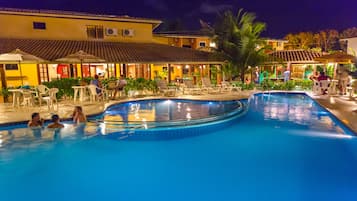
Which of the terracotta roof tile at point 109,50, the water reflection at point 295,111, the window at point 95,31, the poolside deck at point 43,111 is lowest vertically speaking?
the water reflection at point 295,111

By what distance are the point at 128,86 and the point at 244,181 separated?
1098 cm

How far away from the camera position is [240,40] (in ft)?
65.8

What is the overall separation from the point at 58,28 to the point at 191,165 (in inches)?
648

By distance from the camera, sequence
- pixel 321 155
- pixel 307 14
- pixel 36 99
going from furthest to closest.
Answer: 1. pixel 307 14
2. pixel 36 99
3. pixel 321 155

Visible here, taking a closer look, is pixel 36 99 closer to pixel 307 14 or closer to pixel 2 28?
pixel 2 28

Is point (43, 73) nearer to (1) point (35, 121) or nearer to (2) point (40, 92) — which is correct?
(2) point (40, 92)

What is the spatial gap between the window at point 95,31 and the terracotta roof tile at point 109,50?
2.57 feet

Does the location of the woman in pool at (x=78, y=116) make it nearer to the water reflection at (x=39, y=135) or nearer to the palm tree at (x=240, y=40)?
the water reflection at (x=39, y=135)

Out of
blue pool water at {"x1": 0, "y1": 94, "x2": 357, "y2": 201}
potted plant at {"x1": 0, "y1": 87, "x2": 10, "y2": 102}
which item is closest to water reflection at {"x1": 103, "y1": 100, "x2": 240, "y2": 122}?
blue pool water at {"x1": 0, "y1": 94, "x2": 357, "y2": 201}

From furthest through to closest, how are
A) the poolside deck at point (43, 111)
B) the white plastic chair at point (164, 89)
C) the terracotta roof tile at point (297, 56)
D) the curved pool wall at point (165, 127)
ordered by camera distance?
the terracotta roof tile at point (297, 56)
the white plastic chair at point (164, 89)
the poolside deck at point (43, 111)
the curved pool wall at point (165, 127)

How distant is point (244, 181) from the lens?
5855 millimetres

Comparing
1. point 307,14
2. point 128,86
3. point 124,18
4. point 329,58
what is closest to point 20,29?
point 124,18

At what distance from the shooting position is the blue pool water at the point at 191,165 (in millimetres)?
5422

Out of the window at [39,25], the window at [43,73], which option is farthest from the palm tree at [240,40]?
the window at [43,73]
